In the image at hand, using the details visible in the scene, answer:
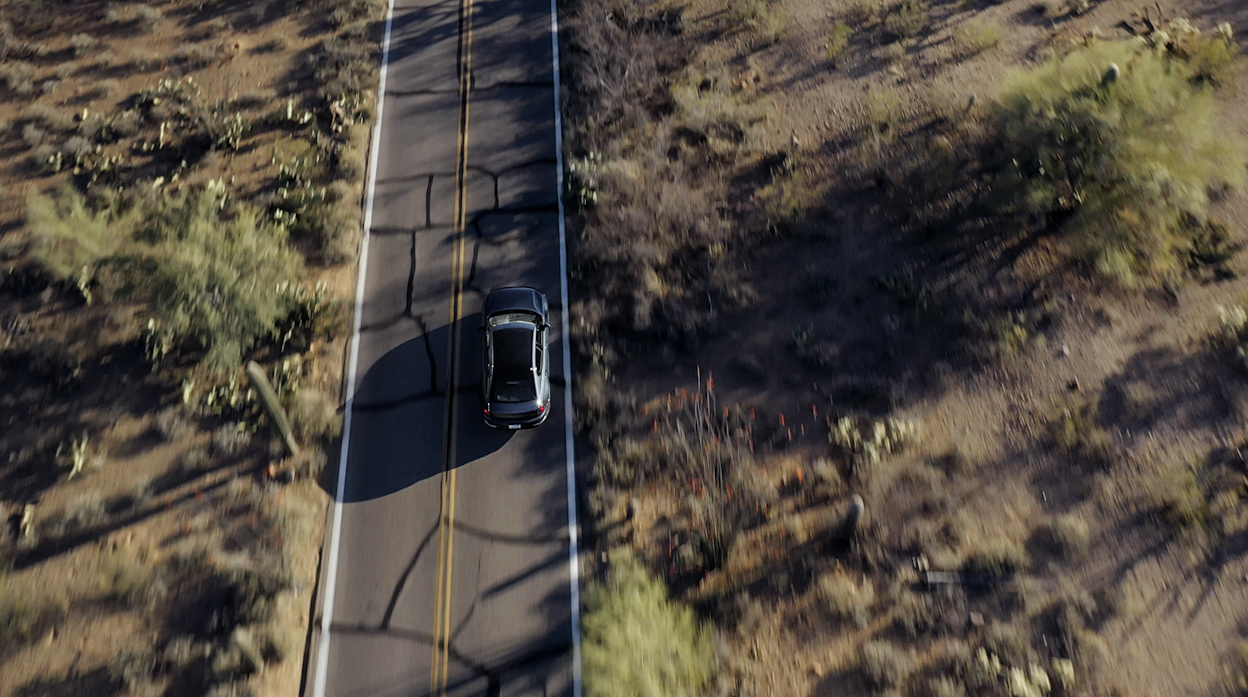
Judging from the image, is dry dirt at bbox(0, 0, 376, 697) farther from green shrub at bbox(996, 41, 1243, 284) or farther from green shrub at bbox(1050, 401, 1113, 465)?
green shrub at bbox(996, 41, 1243, 284)

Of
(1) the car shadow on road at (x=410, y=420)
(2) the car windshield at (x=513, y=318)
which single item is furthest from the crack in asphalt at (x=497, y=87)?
(2) the car windshield at (x=513, y=318)

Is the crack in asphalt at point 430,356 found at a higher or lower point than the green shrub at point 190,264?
lower

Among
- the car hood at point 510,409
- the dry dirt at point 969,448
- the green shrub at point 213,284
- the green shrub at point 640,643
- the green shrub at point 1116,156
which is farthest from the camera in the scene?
the green shrub at point 1116,156

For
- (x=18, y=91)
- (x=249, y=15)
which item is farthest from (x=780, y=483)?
(x=18, y=91)

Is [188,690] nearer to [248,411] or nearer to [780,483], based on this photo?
[248,411]

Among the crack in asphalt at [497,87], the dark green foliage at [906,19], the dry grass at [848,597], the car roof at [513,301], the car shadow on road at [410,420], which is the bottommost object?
the dry grass at [848,597]

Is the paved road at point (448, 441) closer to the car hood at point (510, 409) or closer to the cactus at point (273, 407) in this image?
the car hood at point (510, 409)
